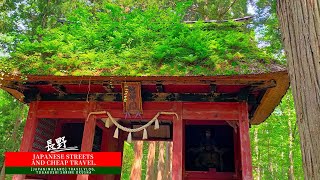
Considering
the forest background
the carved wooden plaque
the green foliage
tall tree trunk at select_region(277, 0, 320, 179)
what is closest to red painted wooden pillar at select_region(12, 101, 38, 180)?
the forest background

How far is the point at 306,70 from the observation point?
187 cm

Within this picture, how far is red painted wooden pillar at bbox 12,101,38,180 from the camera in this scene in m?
6.92

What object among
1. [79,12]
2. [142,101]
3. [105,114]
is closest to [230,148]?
[142,101]

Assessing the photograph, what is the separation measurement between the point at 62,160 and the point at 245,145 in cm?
431

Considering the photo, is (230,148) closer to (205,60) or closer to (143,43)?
(205,60)

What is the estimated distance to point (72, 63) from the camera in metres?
6.82

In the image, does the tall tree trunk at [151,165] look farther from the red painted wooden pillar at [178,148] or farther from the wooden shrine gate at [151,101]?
the red painted wooden pillar at [178,148]

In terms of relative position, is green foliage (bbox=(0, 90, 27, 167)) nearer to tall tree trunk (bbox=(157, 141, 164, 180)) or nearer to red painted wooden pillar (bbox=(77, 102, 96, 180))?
red painted wooden pillar (bbox=(77, 102, 96, 180))

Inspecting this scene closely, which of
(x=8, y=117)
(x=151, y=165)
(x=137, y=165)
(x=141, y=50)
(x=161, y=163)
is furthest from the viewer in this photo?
(x=161, y=163)

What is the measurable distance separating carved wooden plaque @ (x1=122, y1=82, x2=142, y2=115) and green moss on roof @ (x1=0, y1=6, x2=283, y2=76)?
1.51ft

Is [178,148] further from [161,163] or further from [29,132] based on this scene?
[161,163]

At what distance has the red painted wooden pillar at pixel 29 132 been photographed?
692 centimetres

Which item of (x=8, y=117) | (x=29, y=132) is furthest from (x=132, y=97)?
(x=8, y=117)

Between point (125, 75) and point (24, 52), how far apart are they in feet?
10.4
